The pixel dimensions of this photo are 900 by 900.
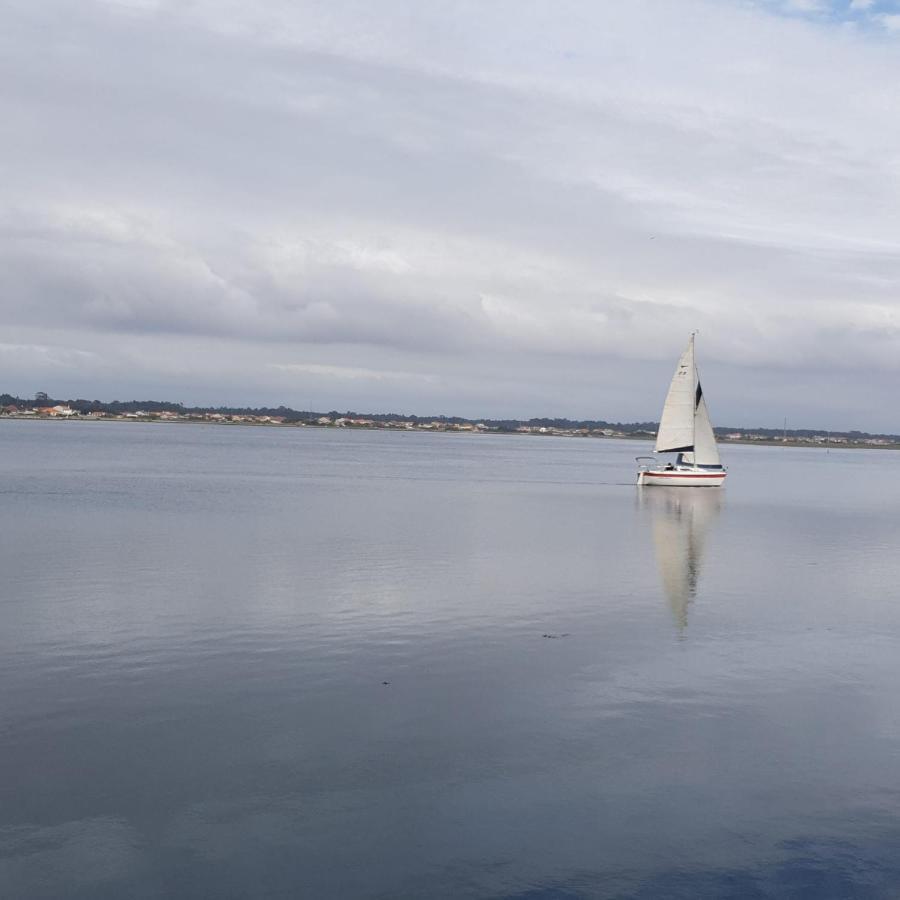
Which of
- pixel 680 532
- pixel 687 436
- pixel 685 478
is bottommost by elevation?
pixel 680 532

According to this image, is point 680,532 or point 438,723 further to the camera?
point 680,532

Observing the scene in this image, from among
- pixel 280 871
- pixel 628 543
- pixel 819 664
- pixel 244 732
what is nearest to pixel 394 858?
pixel 280 871

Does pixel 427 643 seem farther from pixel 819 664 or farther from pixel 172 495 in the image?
pixel 172 495

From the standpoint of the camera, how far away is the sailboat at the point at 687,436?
7700 centimetres

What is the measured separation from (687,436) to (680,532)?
95.3ft

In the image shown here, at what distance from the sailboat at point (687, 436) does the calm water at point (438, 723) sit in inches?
1569

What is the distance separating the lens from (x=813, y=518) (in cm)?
5969

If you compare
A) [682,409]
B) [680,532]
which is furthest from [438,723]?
[682,409]

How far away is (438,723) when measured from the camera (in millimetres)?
16656

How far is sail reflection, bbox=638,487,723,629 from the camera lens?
31.1 metres

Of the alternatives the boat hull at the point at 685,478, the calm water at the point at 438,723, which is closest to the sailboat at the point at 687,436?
the boat hull at the point at 685,478

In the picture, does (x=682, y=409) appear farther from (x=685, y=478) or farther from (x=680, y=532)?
(x=680, y=532)

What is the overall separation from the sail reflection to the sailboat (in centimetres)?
116

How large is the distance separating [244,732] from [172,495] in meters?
45.8
